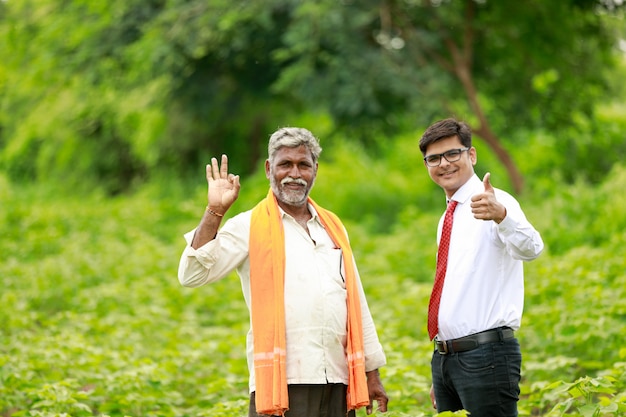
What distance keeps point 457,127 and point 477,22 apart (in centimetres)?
1300


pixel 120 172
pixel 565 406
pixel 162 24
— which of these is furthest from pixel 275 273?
pixel 120 172

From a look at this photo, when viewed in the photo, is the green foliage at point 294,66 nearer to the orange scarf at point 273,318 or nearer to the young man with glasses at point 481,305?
the orange scarf at point 273,318

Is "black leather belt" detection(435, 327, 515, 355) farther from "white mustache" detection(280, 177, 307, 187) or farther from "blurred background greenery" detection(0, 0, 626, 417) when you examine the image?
"blurred background greenery" detection(0, 0, 626, 417)

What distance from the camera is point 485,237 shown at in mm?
4203

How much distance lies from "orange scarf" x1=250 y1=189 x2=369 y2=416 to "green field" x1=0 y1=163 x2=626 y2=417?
16.0 inches

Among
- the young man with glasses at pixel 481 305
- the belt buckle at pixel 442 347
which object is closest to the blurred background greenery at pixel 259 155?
the belt buckle at pixel 442 347

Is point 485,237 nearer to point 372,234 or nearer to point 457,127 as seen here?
point 457,127

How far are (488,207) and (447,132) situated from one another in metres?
0.60

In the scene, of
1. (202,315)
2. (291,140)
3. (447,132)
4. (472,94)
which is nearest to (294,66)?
(472,94)

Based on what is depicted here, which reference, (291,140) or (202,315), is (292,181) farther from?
(202,315)

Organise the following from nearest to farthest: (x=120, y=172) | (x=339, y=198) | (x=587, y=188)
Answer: (x=587, y=188)
(x=339, y=198)
(x=120, y=172)

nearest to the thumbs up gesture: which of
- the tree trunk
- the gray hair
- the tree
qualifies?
the gray hair

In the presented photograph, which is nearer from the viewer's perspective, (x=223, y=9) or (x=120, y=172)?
(x=223, y=9)

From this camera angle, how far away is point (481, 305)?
164 inches
